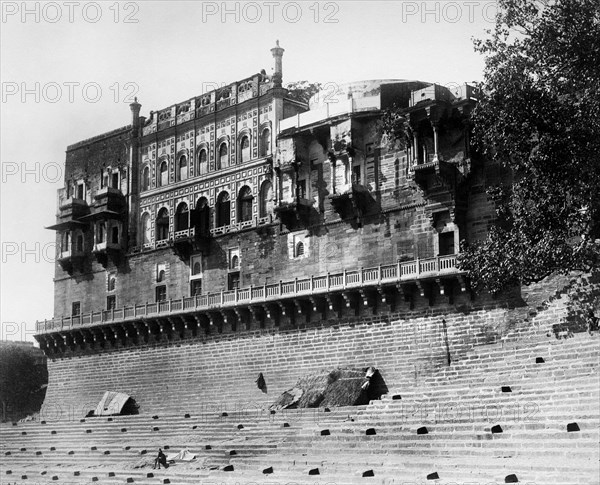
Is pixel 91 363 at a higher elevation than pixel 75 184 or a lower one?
lower

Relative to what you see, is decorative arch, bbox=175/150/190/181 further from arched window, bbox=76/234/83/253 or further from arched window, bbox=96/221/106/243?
arched window, bbox=76/234/83/253

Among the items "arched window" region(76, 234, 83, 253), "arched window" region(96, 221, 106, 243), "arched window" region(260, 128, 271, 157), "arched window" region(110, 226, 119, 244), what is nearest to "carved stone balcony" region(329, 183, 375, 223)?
"arched window" region(260, 128, 271, 157)

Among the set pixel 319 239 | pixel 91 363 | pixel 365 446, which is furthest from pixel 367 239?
pixel 91 363

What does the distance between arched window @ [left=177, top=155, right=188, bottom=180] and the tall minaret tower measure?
731 centimetres

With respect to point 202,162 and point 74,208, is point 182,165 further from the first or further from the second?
point 74,208

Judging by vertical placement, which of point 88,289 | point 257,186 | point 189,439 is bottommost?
point 189,439

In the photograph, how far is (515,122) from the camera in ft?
88.7

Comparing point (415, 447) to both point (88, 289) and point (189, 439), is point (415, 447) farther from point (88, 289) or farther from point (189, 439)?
point (88, 289)

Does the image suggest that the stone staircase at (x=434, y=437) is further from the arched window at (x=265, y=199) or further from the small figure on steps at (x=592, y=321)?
the arched window at (x=265, y=199)

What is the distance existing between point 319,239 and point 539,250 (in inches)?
622

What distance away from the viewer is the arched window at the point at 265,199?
145 feet

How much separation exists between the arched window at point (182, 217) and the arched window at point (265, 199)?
5.29m

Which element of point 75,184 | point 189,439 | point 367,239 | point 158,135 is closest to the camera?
point 189,439

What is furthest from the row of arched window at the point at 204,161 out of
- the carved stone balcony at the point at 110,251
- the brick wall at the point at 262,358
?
the brick wall at the point at 262,358
